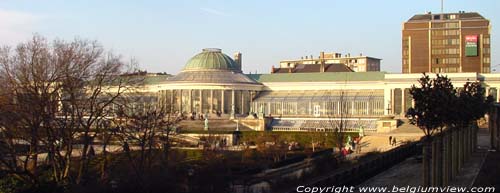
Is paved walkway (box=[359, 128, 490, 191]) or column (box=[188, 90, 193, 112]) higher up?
column (box=[188, 90, 193, 112])

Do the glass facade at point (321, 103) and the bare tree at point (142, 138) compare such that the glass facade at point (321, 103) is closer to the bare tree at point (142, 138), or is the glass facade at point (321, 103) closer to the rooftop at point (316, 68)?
the rooftop at point (316, 68)

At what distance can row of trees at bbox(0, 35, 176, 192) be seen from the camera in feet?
114

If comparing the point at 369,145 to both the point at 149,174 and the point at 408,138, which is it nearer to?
the point at 408,138

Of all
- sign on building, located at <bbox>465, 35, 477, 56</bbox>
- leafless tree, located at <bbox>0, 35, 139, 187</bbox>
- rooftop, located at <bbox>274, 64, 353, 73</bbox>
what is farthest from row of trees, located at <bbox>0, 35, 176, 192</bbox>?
rooftop, located at <bbox>274, 64, 353, 73</bbox>

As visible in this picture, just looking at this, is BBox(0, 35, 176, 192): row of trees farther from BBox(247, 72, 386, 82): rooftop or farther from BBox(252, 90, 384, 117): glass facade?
BBox(247, 72, 386, 82): rooftop

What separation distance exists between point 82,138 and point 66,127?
3344 mm

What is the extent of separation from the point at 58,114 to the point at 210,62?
3900 inches

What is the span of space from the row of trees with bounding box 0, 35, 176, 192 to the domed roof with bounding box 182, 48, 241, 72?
307 feet

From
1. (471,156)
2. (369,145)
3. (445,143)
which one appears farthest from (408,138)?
(445,143)

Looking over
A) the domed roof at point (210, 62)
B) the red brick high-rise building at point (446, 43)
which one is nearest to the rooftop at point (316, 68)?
the red brick high-rise building at point (446, 43)

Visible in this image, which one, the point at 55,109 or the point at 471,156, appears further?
the point at 471,156

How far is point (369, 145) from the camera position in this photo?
213ft

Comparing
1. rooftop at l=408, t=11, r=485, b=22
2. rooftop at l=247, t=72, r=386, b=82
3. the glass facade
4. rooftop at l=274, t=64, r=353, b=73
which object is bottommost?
the glass facade

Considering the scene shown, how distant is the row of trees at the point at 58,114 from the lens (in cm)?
3472
